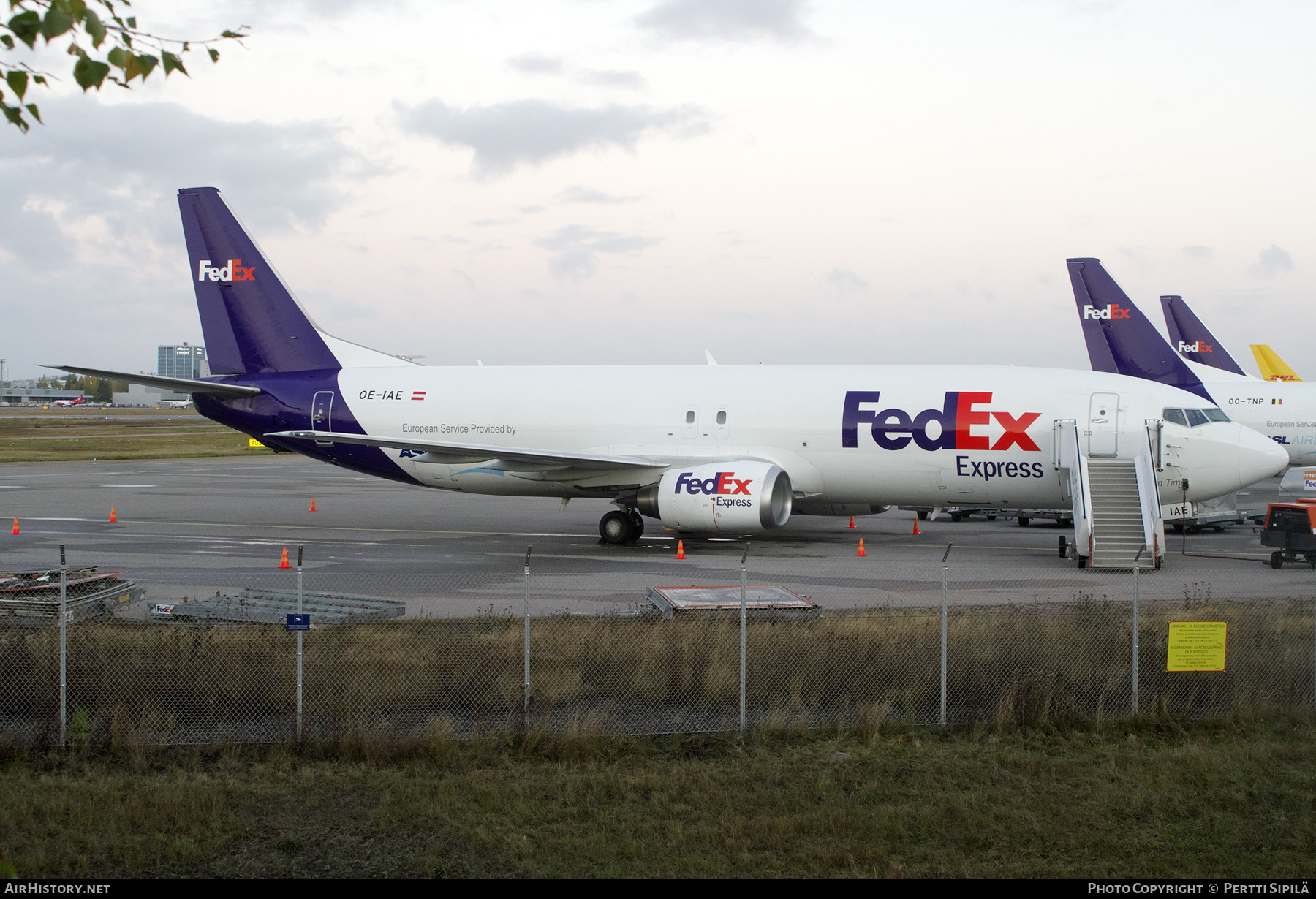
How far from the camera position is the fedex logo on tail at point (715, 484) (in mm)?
22875

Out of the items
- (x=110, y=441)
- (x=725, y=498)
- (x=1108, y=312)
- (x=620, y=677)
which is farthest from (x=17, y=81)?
(x=110, y=441)

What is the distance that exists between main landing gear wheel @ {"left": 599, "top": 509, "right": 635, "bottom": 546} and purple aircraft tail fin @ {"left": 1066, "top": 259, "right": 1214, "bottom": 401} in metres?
23.3

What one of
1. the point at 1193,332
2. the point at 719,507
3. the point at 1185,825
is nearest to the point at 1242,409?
the point at 1193,332

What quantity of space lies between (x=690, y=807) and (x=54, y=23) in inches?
277

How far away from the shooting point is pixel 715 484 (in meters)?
23.1

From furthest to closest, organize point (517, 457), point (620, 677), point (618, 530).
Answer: point (618, 530) < point (517, 457) < point (620, 677)

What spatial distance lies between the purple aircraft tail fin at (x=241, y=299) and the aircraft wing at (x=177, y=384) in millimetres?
923

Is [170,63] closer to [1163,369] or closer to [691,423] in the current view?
[691,423]

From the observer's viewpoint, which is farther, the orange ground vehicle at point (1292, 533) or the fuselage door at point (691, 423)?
the fuselage door at point (691, 423)

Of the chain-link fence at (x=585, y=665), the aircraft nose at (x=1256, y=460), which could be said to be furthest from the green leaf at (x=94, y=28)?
the aircraft nose at (x=1256, y=460)

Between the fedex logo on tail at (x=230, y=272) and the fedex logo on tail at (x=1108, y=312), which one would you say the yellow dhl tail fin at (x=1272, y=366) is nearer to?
the fedex logo on tail at (x=1108, y=312)

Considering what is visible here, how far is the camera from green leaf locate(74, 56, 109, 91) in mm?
5273

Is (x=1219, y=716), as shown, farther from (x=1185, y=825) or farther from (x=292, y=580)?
(x=292, y=580)

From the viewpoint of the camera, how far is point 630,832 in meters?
8.34
